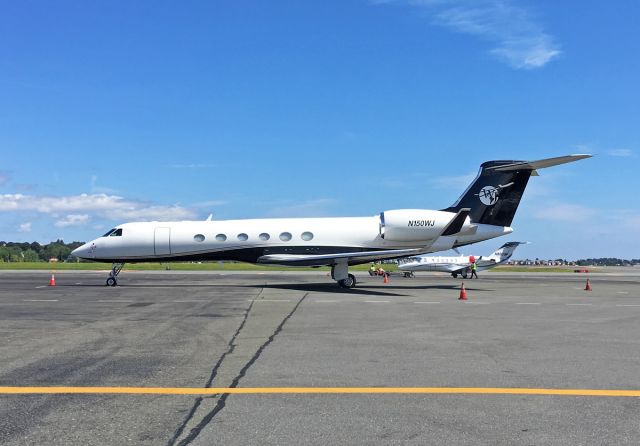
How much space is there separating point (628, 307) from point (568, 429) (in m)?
15.1

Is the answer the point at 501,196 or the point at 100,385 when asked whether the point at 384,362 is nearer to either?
the point at 100,385

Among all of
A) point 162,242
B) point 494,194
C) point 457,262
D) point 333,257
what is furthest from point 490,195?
point 457,262

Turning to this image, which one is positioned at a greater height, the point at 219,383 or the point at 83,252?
the point at 83,252

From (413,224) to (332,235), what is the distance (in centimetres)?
394

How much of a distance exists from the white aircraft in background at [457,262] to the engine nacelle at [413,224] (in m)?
21.6

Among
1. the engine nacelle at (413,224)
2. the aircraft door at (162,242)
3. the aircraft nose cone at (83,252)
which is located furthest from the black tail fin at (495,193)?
the aircraft nose cone at (83,252)

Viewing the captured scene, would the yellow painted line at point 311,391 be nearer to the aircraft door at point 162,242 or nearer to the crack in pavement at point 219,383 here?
the crack in pavement at point 219,383

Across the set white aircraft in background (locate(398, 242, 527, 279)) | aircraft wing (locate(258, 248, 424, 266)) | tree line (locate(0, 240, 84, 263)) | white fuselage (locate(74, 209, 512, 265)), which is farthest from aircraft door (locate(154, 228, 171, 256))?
tree line (locate(0, 240, 84, 263))

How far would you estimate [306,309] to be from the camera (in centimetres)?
1631

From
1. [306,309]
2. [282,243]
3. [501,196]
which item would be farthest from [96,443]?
[501,196]

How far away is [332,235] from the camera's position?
2750 cm

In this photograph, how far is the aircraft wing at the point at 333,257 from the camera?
84.6 feet

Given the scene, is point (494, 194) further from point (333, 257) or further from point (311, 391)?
point (311, 391)

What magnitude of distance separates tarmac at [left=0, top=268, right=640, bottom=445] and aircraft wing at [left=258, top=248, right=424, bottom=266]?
1180 cm
